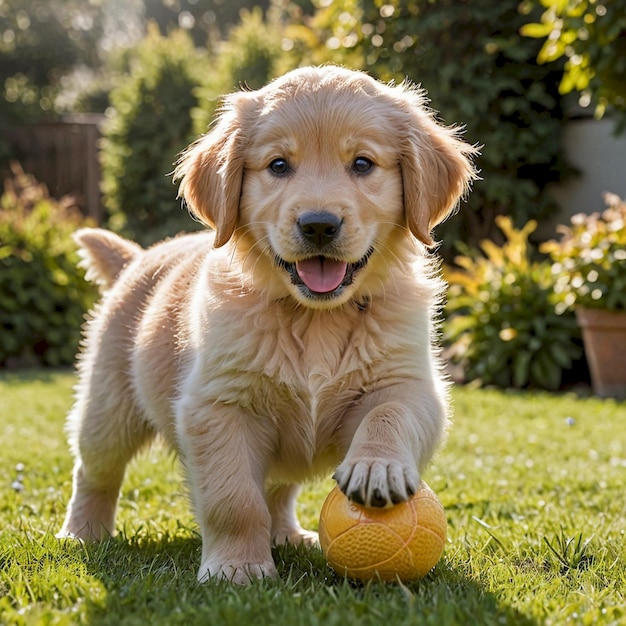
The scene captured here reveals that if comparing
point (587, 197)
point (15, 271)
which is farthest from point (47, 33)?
point (587, 197)

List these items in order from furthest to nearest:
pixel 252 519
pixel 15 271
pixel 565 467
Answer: pixel 15 271, pixel 565 467, pixel 252 519

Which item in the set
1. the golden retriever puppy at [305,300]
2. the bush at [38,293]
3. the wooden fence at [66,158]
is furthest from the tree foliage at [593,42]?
the wooden fence at [66,158]

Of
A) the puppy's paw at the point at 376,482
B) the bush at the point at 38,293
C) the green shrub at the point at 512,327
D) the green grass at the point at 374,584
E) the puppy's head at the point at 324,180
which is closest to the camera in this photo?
the green grass at the point at 374,584

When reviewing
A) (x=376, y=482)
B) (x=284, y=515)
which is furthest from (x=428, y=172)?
(x=284, y=515)

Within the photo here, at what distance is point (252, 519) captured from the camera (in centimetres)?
282

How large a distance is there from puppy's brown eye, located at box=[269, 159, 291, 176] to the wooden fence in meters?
13.4

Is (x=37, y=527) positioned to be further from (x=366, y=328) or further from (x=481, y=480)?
(x=481, y=480)

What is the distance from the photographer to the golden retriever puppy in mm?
2850

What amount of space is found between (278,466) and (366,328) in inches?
23.2

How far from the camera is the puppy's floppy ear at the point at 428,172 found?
3133 mm

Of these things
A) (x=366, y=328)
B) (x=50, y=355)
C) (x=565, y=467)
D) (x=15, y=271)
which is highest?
(x=366, y=328)

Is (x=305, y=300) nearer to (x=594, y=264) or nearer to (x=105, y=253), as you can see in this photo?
(x=105, y=253)

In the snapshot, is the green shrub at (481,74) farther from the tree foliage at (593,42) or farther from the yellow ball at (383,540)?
the yellow ball at (383,540)

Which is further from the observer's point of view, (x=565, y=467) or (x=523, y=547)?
(x=565, y=467)
